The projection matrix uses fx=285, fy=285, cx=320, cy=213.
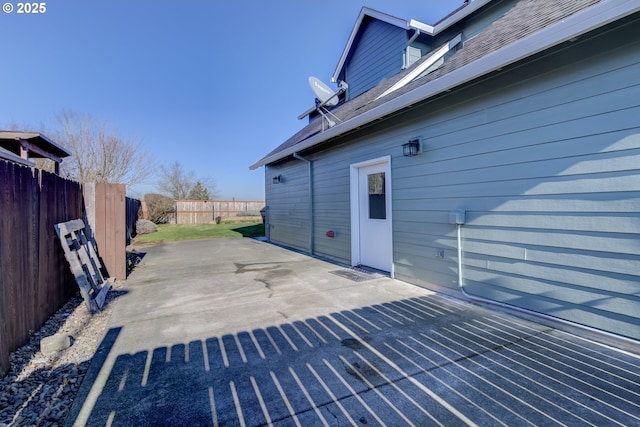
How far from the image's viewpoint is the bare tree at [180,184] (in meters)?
27.1

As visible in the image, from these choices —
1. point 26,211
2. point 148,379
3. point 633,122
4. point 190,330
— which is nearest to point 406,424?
point 148,379

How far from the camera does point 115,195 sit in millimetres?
4914

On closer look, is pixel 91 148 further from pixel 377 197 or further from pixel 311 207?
pixel 377 197

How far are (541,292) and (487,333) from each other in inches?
31.3

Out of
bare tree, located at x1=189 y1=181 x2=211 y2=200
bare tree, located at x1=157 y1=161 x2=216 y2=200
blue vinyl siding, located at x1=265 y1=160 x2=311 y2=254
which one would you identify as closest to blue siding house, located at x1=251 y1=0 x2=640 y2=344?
blue vinyl siding, located at x1=265 y1=160 x2=311 y2=254

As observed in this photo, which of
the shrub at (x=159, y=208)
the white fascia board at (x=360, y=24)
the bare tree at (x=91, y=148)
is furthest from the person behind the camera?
the shrub at (x=159, y=208)

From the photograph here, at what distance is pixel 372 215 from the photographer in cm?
548

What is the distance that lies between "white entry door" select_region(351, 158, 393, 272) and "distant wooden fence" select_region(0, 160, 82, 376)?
450 cm

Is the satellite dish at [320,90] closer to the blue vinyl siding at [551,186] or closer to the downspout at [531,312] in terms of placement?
the blue vinyl siding at [551,186]

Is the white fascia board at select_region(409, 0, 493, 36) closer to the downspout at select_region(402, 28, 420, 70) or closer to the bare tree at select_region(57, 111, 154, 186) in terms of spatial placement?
the downspout at select_region(402, 28, 420, 70)

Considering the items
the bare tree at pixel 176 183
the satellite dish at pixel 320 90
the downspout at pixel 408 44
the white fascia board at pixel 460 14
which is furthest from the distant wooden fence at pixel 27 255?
the bare tree at pixel 176 183

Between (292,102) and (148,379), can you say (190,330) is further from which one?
(292,102)

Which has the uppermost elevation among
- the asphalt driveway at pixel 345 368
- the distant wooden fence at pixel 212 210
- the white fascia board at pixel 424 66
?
the white fascia board at pixel 424 66

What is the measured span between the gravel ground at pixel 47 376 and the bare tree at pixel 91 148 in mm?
15261
